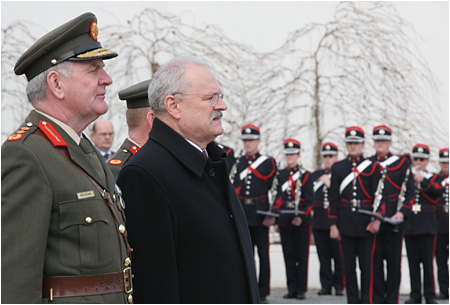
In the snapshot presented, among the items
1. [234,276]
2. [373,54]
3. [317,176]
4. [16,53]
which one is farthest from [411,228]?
[234,276]

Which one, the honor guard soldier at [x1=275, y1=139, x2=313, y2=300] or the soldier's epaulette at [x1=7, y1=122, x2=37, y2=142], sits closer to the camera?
the soldier's epaulette at [x1=7, y1=122, x2=37, y2=142]

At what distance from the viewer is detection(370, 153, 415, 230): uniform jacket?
9398 millimetres

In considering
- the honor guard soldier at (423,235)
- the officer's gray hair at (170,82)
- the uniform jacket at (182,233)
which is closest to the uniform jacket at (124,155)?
the officer's gray hair at (170,82)

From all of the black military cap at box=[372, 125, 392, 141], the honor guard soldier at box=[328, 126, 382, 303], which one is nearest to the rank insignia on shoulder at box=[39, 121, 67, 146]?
the honor guard soldier at box=[328, 126, 382, 303]

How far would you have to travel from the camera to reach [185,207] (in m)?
3.09

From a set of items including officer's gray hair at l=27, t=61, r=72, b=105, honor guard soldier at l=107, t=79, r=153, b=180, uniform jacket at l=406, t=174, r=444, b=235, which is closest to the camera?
officer's gray hair at l=27, t=61, r=72, b=105

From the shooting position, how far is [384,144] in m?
9.92

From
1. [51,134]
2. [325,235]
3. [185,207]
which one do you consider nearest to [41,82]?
[51,134]

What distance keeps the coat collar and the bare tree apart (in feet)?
29.0

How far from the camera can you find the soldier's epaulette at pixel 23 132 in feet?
9.07

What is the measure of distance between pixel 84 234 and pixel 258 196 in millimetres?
7975

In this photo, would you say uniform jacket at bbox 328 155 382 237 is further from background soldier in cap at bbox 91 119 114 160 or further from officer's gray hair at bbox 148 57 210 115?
officer's gray hair at bbox 148 57 210 115

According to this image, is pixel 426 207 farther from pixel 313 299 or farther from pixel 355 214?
pixel 313 299

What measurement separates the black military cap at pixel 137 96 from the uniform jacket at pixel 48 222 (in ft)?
6.10
